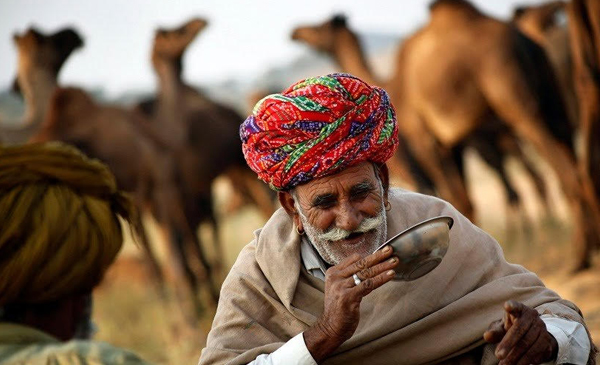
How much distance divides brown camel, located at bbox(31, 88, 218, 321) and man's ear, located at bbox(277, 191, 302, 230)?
25.3 ft

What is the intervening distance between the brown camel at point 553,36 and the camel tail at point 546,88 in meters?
0.15

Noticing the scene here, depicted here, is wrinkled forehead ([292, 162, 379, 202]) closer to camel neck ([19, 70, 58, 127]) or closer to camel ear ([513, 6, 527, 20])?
camel neck ([19, 70, 58, 127])

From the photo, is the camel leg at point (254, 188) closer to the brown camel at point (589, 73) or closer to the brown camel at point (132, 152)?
the brown camel at point (132, 152)

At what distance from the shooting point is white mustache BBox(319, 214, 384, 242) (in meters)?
3.32

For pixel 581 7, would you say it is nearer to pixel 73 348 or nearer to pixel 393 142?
pixel 393 142

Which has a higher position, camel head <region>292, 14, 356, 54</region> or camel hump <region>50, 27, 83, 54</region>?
camel hump <region>50, 27, 83, 54</region>

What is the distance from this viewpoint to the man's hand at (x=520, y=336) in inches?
118

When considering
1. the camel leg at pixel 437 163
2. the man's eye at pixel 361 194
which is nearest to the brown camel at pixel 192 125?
the camel leg at pixel 437 163

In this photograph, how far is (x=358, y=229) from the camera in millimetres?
3318

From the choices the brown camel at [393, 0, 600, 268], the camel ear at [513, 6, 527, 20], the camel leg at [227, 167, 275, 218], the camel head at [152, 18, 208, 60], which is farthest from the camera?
the camel leg at [227, 167, 275, 218]

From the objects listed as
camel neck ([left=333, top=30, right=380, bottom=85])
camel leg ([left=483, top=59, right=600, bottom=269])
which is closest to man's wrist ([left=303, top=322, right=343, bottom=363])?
camel leg ([left=483, top=59, right=600, bottom=269])

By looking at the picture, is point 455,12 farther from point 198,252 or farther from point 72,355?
point 72,355

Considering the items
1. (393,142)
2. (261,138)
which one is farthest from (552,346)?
(261,138)

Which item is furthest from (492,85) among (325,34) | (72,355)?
(72,355)
